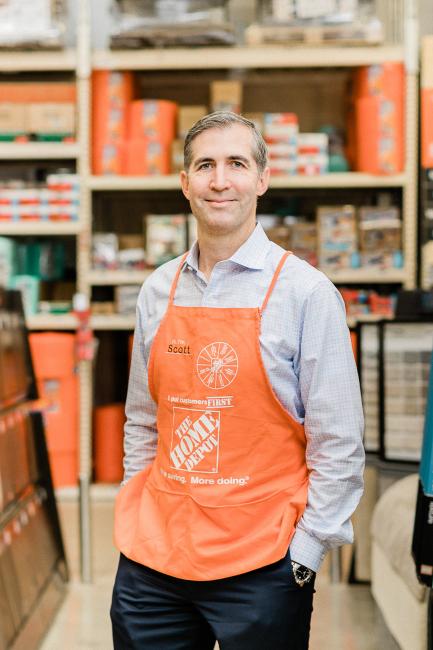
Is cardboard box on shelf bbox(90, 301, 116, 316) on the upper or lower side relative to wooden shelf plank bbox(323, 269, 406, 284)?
lower

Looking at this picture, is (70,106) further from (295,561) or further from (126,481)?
(295,561)

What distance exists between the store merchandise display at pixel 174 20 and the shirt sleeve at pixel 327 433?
130 inches

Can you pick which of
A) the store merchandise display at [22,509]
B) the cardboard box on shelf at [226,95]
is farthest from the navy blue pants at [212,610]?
the cardboard box on shelf at [226,95]

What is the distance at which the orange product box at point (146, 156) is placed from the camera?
465 cm

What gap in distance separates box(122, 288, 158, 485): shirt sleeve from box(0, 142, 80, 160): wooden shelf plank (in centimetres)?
307

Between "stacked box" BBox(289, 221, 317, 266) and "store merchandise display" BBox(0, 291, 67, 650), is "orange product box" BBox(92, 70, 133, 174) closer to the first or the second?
"stacked box" BBox(289, 221, 317, 266)

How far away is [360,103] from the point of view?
4617 millimetres

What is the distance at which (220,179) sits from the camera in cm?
154

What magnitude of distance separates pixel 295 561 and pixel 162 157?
3.43 m

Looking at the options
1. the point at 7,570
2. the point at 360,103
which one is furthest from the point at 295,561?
the point at 360,103

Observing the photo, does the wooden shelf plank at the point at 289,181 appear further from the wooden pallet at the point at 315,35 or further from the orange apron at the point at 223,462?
the orange apron at the point at 223,462

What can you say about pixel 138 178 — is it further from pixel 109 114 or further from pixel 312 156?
pixel 312 156

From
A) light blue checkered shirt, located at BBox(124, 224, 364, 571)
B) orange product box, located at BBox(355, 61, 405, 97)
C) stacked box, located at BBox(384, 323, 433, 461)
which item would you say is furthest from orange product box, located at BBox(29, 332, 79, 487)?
light blue checkered shirt, located at BBox(124, 224, 364, 571)

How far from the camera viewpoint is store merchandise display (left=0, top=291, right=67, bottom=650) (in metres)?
2.84
